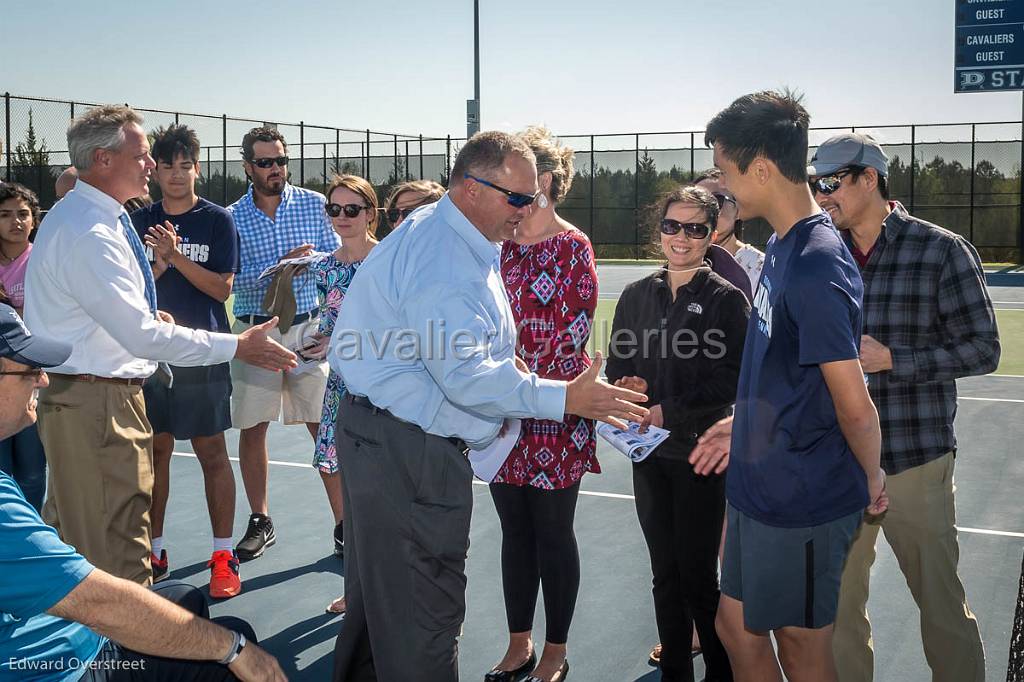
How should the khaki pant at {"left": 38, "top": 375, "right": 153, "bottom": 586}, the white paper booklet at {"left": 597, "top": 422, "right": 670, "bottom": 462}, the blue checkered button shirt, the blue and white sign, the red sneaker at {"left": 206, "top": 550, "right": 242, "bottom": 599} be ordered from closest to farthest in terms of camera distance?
1. the white paper booklet at {"left": 597, "top": 422, "right": 670, "bottom": 462}
2. the khaki pant at {"left": 38, "top": 375, "right": 153, "bottom": 586}
3. the red sneaker at {"left": 206, "top": 550, "right": 242, "bottom": 599}
4. the blue checkered button shirt
5. the blue and white sign

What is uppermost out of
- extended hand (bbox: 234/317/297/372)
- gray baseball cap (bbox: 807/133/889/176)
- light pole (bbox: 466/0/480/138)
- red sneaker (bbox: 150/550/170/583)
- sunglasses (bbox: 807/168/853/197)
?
light pole (bbox: 466/0/480/138)

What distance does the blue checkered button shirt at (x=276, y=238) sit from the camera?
19.9 feet

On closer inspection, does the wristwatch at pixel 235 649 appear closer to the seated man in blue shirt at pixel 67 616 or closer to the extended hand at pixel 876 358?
the seated man in blue shirt at pixel 67 616

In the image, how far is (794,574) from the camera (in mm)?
2795

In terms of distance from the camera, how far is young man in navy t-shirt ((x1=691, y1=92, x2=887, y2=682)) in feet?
8.80

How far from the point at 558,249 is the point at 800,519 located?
1.77 m

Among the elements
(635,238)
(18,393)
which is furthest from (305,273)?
(635,238)

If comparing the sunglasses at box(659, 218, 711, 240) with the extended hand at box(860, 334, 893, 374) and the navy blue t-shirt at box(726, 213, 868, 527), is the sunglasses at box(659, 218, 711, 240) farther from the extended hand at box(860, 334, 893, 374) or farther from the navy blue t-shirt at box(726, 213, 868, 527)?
the navy blue t-shirt at box(726, 213, 868, 527)

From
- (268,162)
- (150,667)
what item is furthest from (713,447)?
(268,162)

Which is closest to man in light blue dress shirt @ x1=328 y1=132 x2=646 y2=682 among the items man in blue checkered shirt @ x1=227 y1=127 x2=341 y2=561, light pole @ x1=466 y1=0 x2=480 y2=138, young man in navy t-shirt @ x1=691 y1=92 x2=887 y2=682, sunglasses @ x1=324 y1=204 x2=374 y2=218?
young man in navy t-shirt @ x1=691 y1=92 x2=887 y2=682

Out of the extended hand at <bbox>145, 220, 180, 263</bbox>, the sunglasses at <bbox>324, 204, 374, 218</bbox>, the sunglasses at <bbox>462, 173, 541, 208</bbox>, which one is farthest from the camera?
the sunglasses at <bbox>324, 204, 374, 218</bbox>

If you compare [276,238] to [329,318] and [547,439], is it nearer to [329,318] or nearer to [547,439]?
[329,318]

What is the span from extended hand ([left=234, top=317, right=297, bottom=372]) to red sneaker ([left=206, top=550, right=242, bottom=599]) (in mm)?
1312

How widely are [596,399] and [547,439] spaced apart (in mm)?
1038
